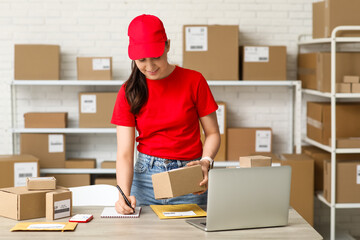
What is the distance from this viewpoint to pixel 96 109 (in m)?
3.99

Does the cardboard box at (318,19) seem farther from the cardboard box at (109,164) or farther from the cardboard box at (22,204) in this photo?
the cardboard box at (22,204)

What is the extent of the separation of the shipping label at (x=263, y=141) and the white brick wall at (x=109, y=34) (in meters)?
0.29

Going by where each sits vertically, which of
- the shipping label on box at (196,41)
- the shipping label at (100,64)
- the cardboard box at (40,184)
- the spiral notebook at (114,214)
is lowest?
the spiral notebook at (114,214)

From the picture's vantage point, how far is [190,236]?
5.65ft

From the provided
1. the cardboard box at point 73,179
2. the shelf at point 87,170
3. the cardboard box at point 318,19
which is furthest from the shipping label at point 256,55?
the cardboard box at point 73,179

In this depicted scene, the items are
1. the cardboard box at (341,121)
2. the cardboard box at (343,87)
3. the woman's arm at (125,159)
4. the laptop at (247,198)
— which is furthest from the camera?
the cardboard box at (341,121)

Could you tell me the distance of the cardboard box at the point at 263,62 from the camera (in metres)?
4.02

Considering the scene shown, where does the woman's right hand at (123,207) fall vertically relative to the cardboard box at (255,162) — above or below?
below

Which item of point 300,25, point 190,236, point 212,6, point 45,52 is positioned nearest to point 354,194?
point 300,25

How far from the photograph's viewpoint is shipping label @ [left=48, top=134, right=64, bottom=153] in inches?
159

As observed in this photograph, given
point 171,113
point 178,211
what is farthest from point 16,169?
point 178,211

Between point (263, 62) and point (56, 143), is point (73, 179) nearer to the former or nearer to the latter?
point (56, 143)

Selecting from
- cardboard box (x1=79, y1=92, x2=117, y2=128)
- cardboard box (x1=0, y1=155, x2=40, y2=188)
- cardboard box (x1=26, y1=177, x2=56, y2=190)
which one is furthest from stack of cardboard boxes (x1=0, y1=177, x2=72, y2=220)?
cardboard box (x1=79, y1=92, x2=117, y2=128)

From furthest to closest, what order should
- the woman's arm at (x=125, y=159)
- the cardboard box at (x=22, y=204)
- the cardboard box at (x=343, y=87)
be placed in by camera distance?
the cardboard box at (x=343, y=87)
the woman's arm at (x=125, y=159)
the cardboard box at (x=22, y=204)
